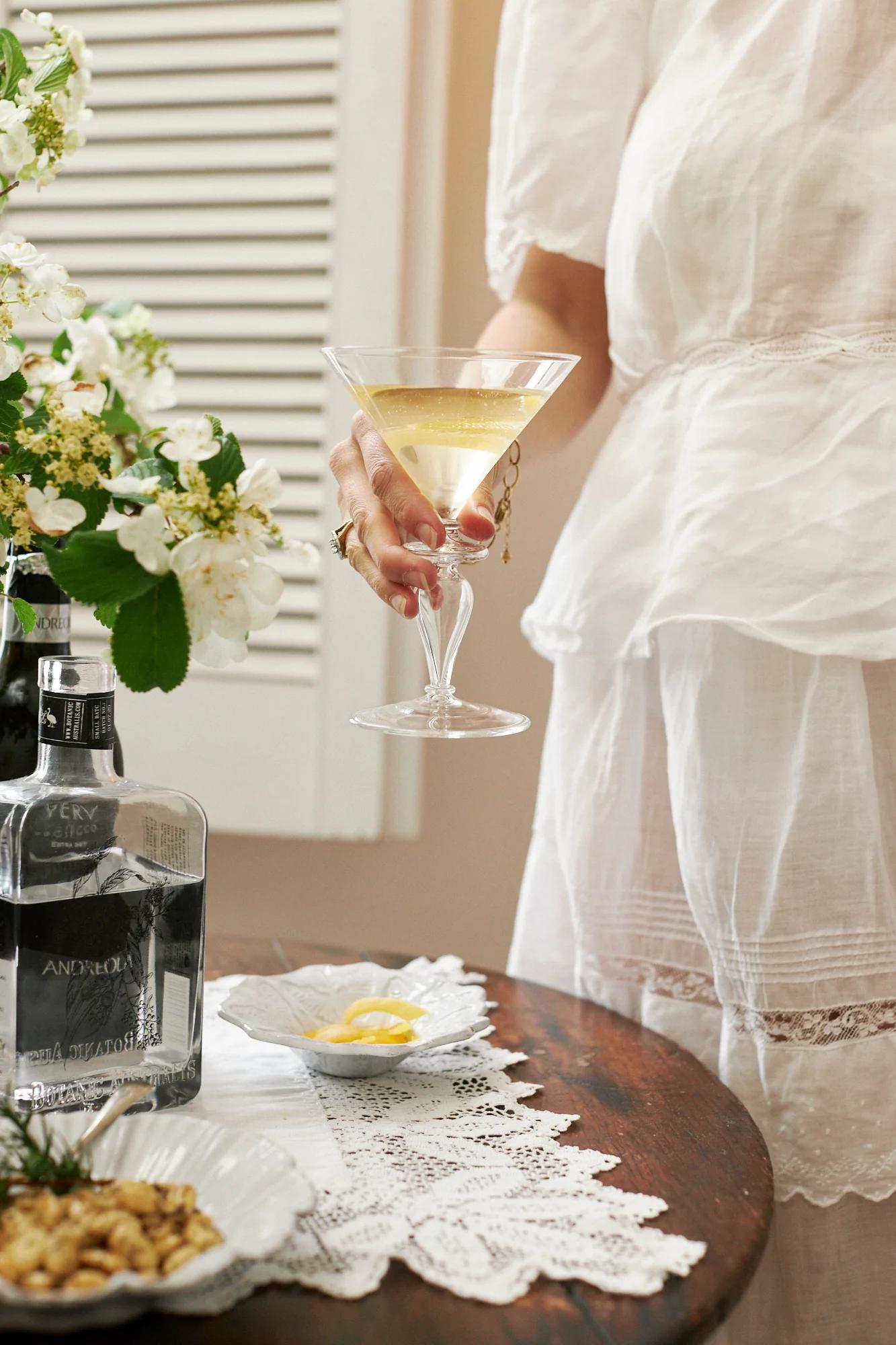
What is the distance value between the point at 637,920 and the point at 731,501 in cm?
30

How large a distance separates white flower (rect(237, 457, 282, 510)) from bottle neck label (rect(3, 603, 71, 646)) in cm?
21

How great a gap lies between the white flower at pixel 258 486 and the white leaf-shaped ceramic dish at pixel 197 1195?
27 cm

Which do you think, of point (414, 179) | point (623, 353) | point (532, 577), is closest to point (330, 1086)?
point (623, 353)

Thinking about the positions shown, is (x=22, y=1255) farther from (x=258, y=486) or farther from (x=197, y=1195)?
(x=258, y=486)

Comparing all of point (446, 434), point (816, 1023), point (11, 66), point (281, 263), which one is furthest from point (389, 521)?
point (281, 263)

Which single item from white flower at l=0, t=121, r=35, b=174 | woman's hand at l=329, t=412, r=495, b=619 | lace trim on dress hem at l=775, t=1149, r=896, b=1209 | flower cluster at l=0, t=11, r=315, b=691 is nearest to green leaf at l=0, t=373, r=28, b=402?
flower cluster at l=0, t=11, r=315, b=691

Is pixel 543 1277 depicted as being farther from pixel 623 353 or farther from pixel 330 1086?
pixel 623 353

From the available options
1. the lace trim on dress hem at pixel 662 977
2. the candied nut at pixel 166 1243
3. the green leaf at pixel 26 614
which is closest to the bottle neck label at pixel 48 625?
the green leaf at pixel 26 614

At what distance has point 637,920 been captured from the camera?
0.91 metres

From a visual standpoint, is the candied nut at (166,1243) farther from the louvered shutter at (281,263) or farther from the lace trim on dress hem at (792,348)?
the louvered shutter at (281,263)

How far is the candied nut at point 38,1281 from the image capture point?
44 cm

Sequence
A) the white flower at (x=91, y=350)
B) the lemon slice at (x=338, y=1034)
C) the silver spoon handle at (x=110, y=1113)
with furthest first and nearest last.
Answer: the white flower at (x=91, y=350) < the lemon slice at (x=338, y=1034) < the silver spoon handle at (x=110, y=1113)

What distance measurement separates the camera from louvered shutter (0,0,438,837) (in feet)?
4.63

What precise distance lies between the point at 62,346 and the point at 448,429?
35cm
